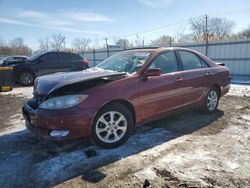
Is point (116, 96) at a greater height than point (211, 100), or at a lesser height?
greater

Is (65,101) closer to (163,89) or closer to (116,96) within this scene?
(116,96)

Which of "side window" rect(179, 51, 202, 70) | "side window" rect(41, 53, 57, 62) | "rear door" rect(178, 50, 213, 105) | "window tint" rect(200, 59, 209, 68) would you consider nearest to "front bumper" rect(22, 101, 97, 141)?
"rear door" rect(178, 50, 213, 105)

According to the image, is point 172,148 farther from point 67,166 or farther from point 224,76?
point 224,76

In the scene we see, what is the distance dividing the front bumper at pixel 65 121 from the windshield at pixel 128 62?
1191 millimetres

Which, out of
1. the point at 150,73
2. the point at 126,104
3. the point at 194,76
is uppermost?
the point at 150,73

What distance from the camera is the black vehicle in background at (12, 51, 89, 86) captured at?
36.2 feet

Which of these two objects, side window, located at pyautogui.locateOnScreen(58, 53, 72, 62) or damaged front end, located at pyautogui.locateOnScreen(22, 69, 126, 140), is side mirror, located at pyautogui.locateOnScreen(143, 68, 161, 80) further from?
side window, located at pyautogui.locateOnScreen(58, 53, 72, 62)

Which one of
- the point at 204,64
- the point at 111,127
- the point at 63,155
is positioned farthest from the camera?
the point at 204,64

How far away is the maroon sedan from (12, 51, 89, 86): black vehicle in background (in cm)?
716

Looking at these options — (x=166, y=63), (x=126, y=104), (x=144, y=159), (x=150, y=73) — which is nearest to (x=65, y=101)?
(x=126, y=104)

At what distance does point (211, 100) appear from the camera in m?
5.68

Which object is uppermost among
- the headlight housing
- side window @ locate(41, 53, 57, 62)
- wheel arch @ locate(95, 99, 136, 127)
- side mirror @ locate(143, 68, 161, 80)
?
side window @ locate(41, 53, 57, 62)

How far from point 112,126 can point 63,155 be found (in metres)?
0.82

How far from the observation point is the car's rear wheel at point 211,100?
5.58 m
